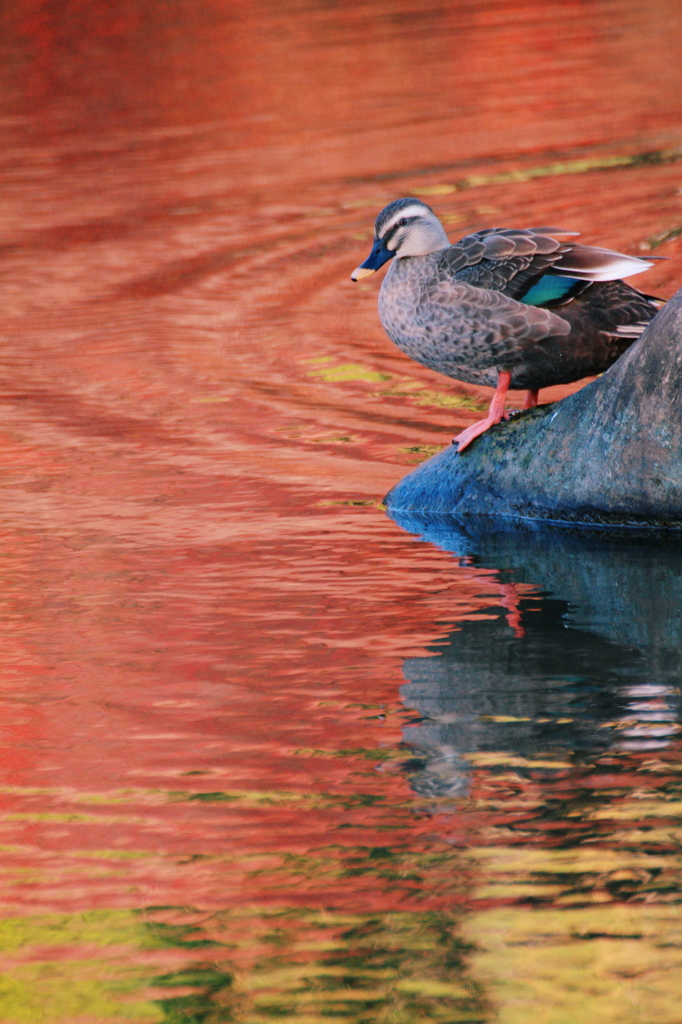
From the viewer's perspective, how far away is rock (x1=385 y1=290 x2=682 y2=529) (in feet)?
22.1

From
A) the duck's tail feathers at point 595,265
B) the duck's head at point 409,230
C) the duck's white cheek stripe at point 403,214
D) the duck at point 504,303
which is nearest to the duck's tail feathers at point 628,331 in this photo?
the duck at point 504,303

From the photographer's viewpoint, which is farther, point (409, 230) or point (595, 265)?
point (409, 230)

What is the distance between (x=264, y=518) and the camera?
735 cm

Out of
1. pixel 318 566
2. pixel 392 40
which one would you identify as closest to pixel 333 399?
pixel 318 566

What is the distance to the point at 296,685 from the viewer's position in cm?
516

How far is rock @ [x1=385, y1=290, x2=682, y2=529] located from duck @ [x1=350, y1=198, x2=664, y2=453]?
0.16 metres

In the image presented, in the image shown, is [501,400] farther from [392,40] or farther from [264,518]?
[392,40]

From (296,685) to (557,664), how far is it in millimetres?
915

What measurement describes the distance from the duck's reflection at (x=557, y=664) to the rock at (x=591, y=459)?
21cm

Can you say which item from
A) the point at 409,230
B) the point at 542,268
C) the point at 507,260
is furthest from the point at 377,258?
the point at 542,268

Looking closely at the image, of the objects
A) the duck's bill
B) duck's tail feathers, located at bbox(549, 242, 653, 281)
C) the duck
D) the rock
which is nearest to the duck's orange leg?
the duck

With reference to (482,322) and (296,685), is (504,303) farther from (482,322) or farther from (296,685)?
(296,685)

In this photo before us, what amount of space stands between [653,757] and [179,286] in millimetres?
9435

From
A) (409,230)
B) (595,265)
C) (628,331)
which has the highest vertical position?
(409,230)
